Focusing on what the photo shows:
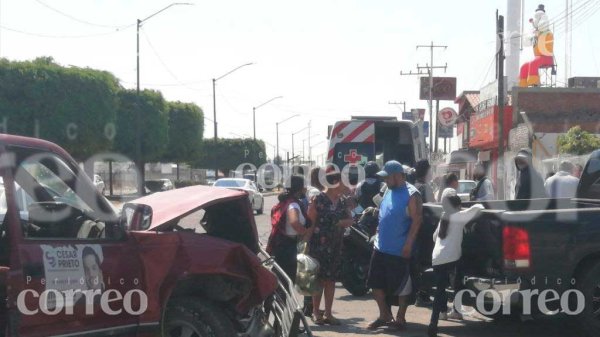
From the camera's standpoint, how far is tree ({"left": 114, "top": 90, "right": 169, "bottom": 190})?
58094mm

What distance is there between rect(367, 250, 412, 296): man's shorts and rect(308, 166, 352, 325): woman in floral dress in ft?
1.86

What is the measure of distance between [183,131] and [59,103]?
26952 mm

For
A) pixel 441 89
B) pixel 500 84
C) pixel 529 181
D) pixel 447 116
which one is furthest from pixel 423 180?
pixel 441 89

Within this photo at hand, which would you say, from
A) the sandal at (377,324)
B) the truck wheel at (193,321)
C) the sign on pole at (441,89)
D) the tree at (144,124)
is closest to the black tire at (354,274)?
the sandal at (377,324)

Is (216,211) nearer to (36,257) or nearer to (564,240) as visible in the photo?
(36,257)

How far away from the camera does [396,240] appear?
8.62 metres

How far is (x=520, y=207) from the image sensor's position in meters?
10.0

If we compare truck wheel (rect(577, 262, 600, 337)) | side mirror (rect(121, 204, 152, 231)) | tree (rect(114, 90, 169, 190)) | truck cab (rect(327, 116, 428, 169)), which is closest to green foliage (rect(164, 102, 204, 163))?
tree (rect(114, 90, 169, 190))

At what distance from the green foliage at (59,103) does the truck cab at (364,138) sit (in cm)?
2716

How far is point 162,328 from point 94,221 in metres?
0.87

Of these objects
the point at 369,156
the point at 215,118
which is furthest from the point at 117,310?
the point at 215,118

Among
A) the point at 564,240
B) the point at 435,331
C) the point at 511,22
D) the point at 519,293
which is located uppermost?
the point at 511,22

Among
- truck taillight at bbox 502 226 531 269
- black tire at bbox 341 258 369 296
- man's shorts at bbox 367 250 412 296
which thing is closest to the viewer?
truck taillight at bbox 502 226 531 269

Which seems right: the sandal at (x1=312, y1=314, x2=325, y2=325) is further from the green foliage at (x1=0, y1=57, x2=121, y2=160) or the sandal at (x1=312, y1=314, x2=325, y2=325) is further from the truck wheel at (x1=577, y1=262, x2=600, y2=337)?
the green foliage at (x1=0, y1=57, x2=121, y2=160)
